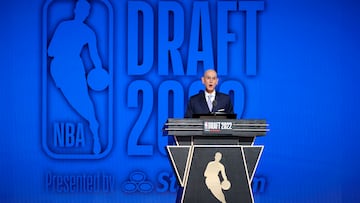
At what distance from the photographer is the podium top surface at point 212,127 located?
3.72 meters

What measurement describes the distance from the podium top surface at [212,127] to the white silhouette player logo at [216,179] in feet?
0.53

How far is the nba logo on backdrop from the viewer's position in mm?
5785

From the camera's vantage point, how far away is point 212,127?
3.73 m

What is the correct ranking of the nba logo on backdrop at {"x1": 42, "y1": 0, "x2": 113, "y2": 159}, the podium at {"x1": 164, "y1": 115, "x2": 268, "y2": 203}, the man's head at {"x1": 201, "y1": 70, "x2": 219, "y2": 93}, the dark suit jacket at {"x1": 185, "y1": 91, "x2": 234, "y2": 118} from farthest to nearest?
the nba logo on backdrop at {"x1": 42, "y1": 0, "x2": 113, "y2": 159} < the dark suit jacket at {"x1": 185, "y1": 91, "x2": 234, "y2": 118} < the man's head at {"x1": 201, "y1": 70, "x2": 219, "y2": 93} < the podium at {"x1": 164, "y1": 115, "x2": 268, "y2": 203}

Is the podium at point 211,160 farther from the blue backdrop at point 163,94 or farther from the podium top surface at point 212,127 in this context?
the blue backdrop at point 163,94

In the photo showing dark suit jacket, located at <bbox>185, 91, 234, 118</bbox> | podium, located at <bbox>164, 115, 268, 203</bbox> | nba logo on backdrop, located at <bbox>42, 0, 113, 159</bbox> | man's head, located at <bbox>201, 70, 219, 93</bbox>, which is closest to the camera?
podium, located at <bbox>164, 115, 268, 203</bbox>

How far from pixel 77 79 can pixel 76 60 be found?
0.63 ft

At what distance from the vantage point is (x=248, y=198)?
3764 millimetres

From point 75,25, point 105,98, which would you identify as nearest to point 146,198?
point 105,98

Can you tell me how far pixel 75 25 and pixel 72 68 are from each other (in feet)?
1.43

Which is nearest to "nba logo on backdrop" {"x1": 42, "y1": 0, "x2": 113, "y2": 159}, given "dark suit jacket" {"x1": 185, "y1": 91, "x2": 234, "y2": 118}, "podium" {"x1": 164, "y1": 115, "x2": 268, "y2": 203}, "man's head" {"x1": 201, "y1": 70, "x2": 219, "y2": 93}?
"dark suit jacket" {"x1": 185, "y1": 91, "x2": 234, "y2": 118}

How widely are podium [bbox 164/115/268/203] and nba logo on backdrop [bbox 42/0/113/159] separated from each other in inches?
85.1

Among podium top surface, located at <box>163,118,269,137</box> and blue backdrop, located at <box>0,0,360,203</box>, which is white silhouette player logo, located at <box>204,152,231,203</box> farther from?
blue backdrop, located at <box>0,0,360,203</box>

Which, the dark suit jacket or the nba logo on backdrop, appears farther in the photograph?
the nba logo on backdrop
